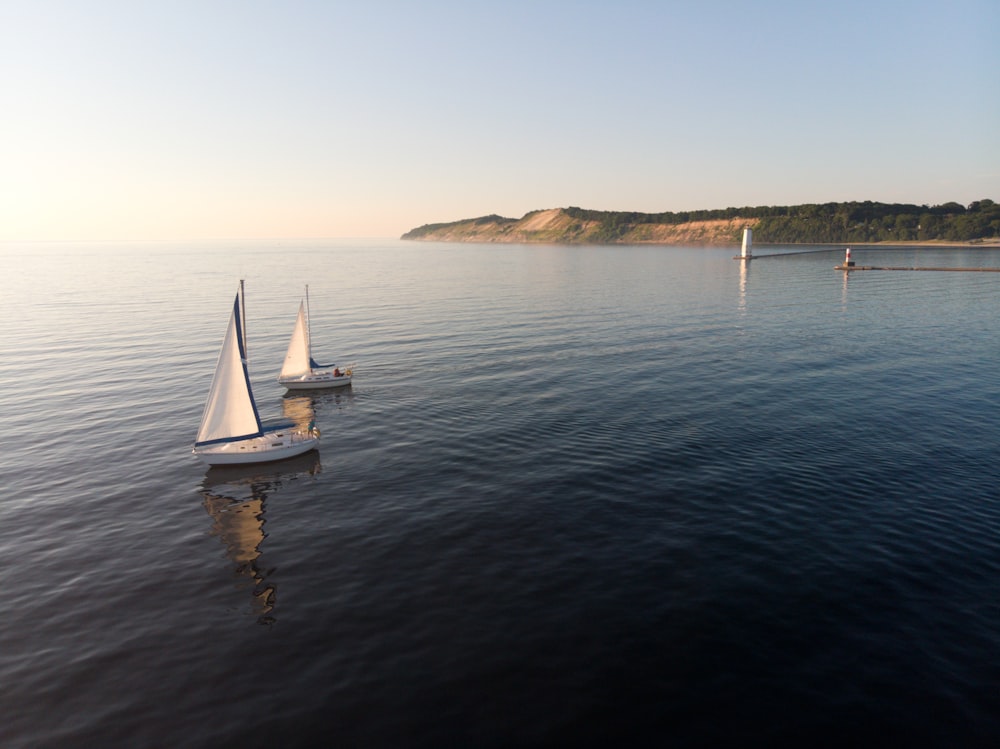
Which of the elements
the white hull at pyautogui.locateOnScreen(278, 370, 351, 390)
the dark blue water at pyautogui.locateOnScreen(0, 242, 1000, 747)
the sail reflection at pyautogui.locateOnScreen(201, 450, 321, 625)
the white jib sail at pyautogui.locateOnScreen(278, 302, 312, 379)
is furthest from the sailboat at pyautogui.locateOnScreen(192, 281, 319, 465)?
the white jib sail at pyautogui.locateOnScreen(278, 302, 312, 379)

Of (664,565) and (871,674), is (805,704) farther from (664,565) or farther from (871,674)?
(664,565)

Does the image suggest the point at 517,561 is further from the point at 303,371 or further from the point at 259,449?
the point at 303,371

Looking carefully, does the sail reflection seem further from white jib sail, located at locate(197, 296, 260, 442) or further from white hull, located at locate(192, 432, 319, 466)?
white jib sail, located at locate(197, 296, 260, 442)

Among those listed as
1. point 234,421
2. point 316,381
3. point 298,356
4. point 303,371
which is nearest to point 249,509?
point 234,421

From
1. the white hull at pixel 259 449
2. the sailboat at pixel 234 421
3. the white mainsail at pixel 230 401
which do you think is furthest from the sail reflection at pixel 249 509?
the white mainsail at pixel 230 401

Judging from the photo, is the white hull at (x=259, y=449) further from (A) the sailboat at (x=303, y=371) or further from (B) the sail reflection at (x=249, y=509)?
(A) the sailboat at (x=303, y=371)

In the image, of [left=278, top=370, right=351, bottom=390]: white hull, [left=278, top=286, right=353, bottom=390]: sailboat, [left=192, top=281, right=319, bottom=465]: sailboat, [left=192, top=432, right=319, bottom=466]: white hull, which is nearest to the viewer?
[left=192, top=281, right=319, bottom=465]: sailboat

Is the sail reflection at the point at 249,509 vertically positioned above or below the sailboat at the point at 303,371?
below
